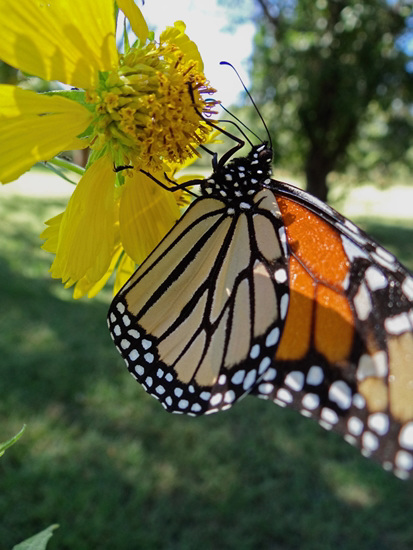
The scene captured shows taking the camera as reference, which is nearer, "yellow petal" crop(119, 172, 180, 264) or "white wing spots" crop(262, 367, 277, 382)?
"yellow petal" crop(119, 172, 180, 264)

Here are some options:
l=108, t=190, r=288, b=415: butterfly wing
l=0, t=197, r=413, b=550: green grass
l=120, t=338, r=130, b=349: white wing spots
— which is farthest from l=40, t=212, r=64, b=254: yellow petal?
l=0, t=197, r=413, b=550: green grass

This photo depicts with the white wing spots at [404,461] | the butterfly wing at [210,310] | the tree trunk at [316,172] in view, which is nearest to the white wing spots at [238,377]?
the butterfly wing at [210,310]

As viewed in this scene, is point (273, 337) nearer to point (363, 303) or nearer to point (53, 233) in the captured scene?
point (363, 303)

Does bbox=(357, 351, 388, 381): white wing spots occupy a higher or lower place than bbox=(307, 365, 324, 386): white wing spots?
higher

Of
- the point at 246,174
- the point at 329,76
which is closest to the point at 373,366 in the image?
the point at 246,174

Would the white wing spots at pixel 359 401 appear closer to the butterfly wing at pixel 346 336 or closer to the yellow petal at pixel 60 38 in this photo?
the butterfly wing at pixel 346 336

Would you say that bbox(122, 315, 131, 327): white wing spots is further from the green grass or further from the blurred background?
the green grass
